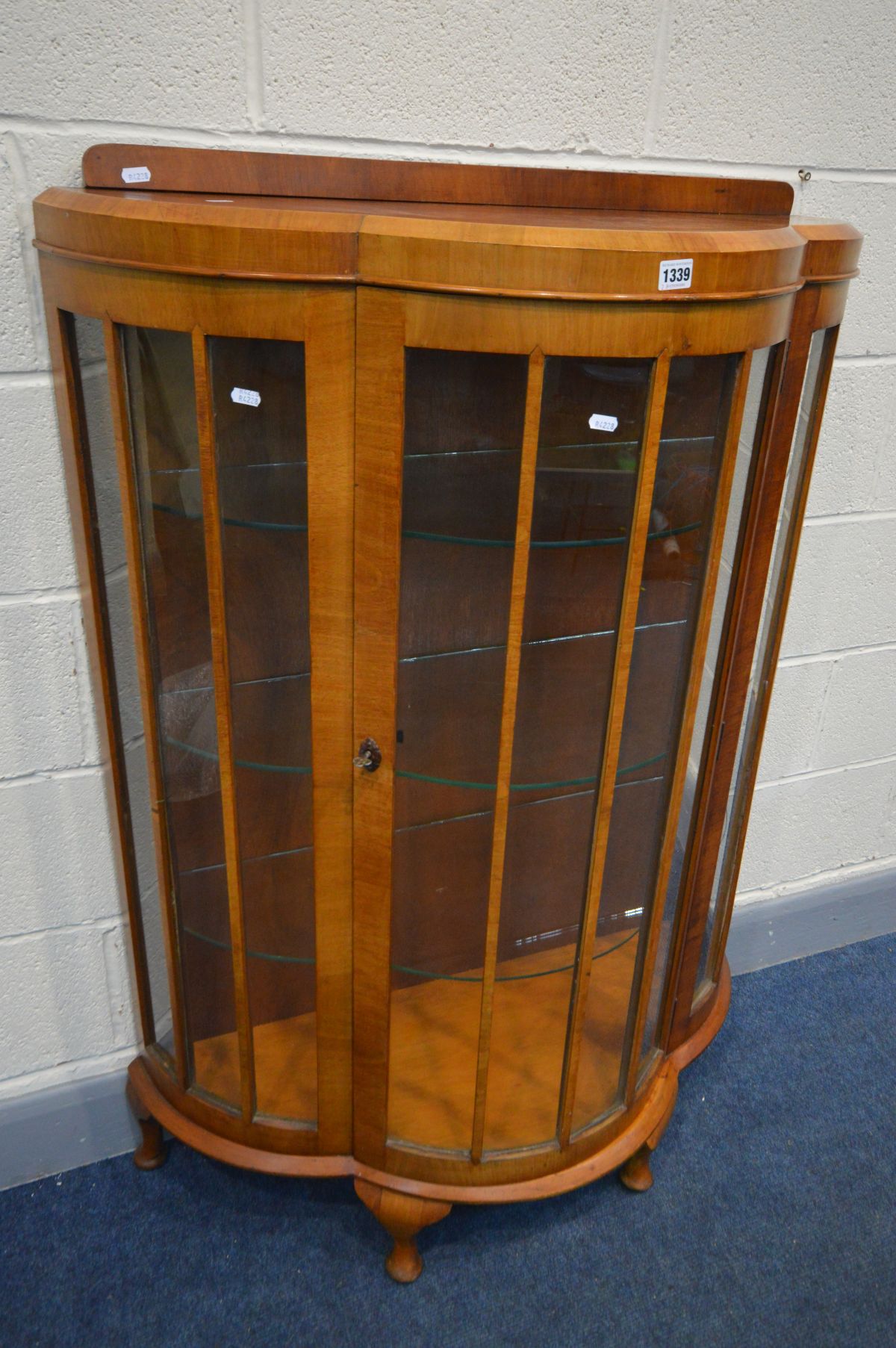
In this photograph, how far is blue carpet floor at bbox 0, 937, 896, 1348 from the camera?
1280mm

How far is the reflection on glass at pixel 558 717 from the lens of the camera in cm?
89

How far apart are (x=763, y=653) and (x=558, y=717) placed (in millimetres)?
384

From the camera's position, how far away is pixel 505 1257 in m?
1.36

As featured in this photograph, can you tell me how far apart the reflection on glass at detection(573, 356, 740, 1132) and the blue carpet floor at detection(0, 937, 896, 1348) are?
0.79 feet

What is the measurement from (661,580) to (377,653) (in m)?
0.29

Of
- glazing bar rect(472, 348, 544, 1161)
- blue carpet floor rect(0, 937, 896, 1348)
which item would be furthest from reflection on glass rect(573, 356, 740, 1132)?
blue carpet floor rect(0, 937, 896, 1348)

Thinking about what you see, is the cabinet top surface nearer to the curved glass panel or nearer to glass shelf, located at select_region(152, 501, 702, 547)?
the curved glass panel

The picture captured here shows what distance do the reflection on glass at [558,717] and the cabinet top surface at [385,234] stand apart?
0.08 m

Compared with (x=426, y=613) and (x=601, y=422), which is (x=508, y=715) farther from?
(x=601, y=422)

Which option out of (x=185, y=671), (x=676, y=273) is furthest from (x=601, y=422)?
(x=185, y=671)

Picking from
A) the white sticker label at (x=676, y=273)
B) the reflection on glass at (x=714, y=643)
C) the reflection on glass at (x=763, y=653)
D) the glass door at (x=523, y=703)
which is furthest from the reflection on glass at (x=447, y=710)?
the reflection on glass at (x=763, y=653)

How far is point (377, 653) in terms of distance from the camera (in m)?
0.95

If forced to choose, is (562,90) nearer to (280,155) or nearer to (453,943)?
(280,155)

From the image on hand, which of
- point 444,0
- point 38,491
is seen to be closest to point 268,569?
point 38,491
